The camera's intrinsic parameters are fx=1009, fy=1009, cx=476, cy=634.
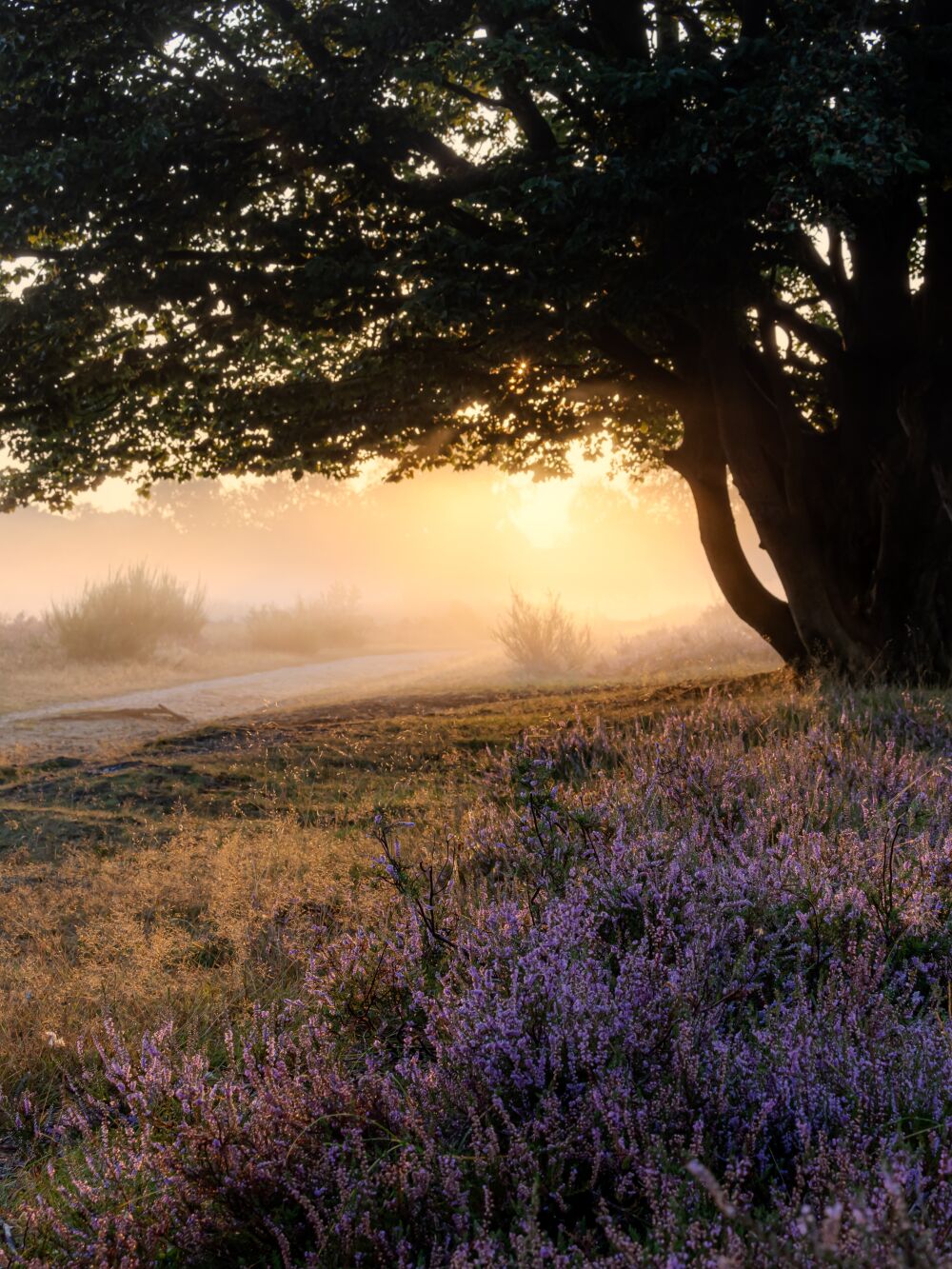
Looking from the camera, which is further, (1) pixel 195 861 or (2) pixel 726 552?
(2) pixel 726 552

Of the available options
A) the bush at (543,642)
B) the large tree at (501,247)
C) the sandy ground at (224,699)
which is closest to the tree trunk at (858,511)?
the large tree at (501,247)

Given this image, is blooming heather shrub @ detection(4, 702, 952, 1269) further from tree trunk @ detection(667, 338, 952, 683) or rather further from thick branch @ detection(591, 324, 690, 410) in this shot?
thick branch @ detection(591, 324, 690, 410)

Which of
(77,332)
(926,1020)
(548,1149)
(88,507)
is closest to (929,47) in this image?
(77,332)

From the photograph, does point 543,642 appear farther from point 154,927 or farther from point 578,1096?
point 578,1096

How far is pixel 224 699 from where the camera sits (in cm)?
1995

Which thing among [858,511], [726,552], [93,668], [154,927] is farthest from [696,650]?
[154,927]

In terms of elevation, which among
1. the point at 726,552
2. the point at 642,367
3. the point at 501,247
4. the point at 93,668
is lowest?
the point at 93,668

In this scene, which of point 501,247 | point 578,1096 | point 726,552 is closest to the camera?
point 578,1096

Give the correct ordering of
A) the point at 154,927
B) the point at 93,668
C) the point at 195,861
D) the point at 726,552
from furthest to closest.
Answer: the point at 93,668 → the point at 726,552 → the point at 195,861 → the point at 154,927

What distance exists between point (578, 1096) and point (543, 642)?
22.8 m

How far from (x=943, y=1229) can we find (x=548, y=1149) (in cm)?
79

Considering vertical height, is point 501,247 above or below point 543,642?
above

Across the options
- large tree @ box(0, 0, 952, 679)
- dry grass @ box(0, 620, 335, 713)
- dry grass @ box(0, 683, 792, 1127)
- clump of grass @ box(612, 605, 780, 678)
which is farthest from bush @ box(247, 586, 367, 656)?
dry grass @ box(0, 683, 792, 1127)

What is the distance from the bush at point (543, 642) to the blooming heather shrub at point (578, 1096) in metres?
20.6
